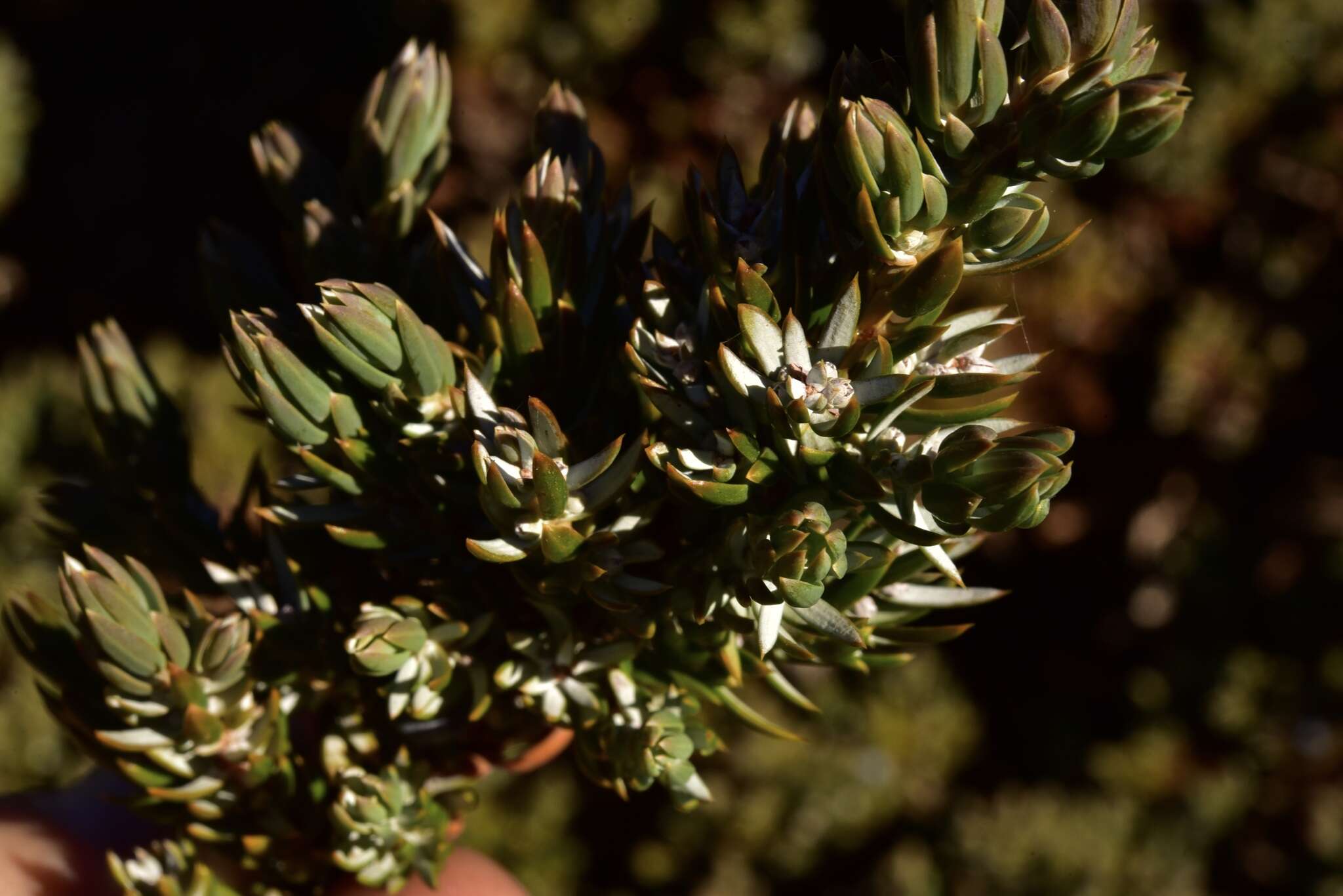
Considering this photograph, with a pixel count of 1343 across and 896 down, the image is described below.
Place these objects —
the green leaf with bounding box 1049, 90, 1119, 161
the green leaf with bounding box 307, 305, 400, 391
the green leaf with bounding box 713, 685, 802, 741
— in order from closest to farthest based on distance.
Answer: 1. the green leaf with bounding box 1049, 90, 1119, 161
2. the green leaf with bounding box 307, 305, 400, 391
3. the green leaf with bounding box 713, 685, 802, 741

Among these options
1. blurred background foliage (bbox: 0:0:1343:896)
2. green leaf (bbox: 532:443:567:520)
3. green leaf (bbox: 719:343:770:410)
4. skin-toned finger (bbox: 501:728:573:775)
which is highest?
green leaf (bbox: 719:343:770:410)

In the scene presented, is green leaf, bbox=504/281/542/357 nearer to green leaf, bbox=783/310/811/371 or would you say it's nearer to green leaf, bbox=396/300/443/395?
green leaf, bbox=396/300/443/395

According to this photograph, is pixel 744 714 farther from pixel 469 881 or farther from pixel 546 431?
pixel 469 881

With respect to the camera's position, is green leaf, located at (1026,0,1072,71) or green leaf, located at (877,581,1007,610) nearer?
green leaf, located at (1026,0,1072,71)

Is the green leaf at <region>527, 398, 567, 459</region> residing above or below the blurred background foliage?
above

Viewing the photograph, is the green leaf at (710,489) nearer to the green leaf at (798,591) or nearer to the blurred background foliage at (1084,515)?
the green leaf at (798,591)

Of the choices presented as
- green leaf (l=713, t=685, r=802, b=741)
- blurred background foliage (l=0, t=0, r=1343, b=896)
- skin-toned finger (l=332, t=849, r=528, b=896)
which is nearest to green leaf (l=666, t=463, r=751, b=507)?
green leaf (l=713, t=685, r=802, b=741)

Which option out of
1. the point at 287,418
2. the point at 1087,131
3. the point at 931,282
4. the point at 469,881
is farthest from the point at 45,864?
the point at 1087,131

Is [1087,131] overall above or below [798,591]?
above
